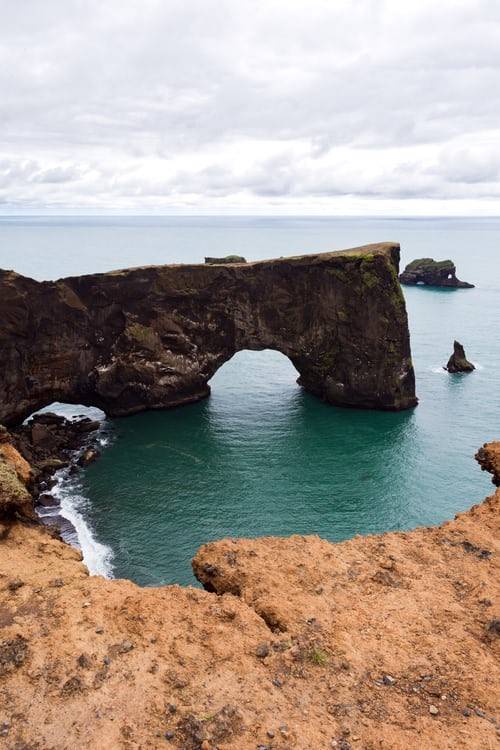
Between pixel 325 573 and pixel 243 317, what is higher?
pixel 243 317

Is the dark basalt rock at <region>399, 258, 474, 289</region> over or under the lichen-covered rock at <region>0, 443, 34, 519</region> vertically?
over

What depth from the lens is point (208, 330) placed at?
225 ft

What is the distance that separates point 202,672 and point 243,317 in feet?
182

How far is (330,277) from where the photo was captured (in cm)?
6644

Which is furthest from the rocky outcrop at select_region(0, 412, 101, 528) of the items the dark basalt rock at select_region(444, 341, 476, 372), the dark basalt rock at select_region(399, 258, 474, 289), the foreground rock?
the dark basalt rock at select_region(399, 258, 474, 289)

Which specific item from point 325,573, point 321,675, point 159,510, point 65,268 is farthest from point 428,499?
point 65,268

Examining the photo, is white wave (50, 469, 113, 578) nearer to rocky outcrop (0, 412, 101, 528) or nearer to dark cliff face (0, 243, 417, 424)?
rocky outcrop (0, 412, 101, 528)

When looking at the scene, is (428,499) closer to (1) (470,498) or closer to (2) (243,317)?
(1) (470,498)

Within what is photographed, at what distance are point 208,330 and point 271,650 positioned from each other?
54.7 m

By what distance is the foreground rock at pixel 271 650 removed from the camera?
44.5 ft

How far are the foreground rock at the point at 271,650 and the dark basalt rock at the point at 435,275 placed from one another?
151m

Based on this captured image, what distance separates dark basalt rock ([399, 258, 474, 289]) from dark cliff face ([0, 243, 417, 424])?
3955 inches

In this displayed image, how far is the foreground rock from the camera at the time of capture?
13.6m

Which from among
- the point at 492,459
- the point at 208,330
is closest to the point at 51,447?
the point at 208,330
